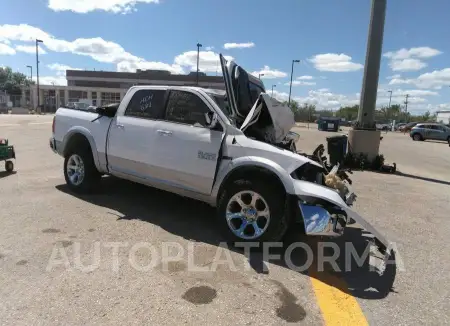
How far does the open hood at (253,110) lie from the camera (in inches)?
186

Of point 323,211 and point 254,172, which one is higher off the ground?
point 254,172

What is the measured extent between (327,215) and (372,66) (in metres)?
9.42

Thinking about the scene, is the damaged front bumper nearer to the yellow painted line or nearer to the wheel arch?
the wheel arch

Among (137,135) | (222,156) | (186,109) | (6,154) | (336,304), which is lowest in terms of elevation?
(336,304)

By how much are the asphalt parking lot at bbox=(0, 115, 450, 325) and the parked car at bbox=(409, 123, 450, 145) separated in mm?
32295

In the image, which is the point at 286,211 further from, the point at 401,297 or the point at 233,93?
the point at 233,93

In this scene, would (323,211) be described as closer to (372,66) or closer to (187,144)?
(187,144)

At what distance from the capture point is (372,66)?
11867 millimetres

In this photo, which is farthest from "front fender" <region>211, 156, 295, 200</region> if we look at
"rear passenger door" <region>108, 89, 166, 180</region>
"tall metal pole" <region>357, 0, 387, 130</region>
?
"tall metal pole" <region>357, 0, 387, 130</region>

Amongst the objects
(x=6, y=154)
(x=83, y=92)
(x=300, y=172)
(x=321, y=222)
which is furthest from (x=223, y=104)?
(x=83, y=92)

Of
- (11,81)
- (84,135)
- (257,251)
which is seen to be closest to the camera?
(257,251)

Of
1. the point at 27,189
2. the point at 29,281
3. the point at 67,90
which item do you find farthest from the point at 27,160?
the point at 67,90

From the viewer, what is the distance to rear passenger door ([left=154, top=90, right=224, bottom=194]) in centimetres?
470

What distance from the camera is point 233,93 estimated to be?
195 inches
